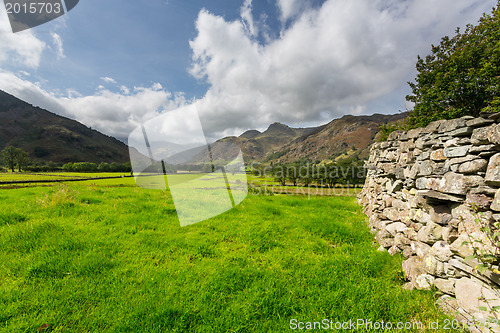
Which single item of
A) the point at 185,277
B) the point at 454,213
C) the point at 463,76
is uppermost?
the point at 463,76

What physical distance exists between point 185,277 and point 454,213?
6695mm

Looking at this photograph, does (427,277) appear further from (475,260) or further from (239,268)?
(239,268)

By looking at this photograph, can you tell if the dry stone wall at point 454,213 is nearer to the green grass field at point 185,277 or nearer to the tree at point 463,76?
the green grass field at point 185,277

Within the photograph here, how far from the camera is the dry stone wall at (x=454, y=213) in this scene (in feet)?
11.2

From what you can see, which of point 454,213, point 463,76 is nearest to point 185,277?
point 454,213

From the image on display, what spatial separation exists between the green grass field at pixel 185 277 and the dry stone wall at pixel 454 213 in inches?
22.3

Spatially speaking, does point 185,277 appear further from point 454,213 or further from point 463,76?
point 463,76

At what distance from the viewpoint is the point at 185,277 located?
459 centimetres

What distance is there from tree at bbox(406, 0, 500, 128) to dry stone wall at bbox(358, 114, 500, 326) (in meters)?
17.5

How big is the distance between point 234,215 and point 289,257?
14.0ft

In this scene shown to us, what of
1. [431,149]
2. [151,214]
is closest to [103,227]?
[151,214]

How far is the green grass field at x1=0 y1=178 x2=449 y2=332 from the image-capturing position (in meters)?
3.48

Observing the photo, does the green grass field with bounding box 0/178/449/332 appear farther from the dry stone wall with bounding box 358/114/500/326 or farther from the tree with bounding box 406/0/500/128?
the tree with bounding box 406/0/500/128

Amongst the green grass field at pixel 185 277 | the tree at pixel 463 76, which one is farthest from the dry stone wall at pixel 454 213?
the tree at pixel 463 76
